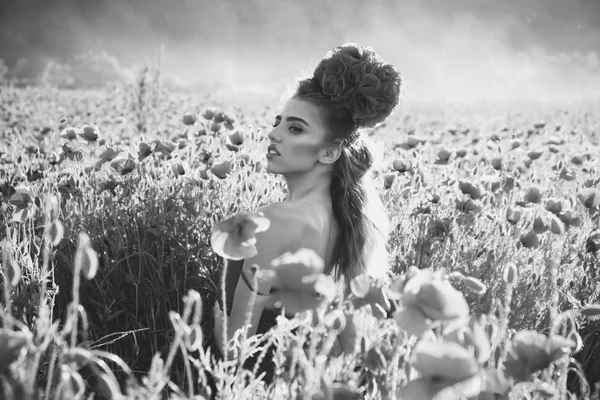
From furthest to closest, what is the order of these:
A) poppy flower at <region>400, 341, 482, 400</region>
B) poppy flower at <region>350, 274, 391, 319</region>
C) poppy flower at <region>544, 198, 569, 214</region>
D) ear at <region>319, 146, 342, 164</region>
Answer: poppy flower at <region>544, 198, 569, 214</region> → ear at <region>319, 146, 342, 164</region> → poppy flower at <region>350, 274, 391, 319</region> → poppy flower at <region>400, 341, 482, 400</region>

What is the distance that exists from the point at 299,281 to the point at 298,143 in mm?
1278

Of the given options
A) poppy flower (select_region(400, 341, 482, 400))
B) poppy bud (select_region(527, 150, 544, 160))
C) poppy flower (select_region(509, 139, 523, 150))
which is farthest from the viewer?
poppy flower (select_region(509, 139, 523, 150))

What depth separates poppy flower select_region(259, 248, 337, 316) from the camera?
2.56ft

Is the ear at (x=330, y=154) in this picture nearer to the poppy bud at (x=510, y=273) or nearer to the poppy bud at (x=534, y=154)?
the poppy bud at (x=510, y=273)

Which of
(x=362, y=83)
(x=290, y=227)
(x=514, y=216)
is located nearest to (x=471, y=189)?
(x=514, y=216)

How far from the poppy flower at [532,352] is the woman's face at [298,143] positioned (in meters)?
1.28

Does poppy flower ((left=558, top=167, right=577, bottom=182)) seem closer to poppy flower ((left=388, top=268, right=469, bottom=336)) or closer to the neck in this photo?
the neck

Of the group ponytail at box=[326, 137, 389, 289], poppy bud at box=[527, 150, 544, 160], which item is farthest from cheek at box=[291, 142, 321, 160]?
poppy bud at box=[527, 150, 544, 160]

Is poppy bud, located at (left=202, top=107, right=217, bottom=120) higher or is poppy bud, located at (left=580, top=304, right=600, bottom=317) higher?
poppy bud, located at (left=202, top=107, right=217, bottom=120)

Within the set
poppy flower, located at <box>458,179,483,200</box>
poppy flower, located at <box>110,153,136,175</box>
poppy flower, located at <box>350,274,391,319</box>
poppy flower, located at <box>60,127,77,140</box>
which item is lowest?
poppy flower, located at <box>350,274,391,319</box>

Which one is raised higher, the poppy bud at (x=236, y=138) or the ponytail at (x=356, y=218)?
the poppy bud at (x=236, y=138)

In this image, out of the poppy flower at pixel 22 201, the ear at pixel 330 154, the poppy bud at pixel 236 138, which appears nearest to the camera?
the poppy flower at pixel 22 201

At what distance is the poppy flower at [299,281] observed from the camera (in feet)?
2.56

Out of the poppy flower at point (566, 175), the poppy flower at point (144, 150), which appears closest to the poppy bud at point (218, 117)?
the poppy flower at point (144, 150)
